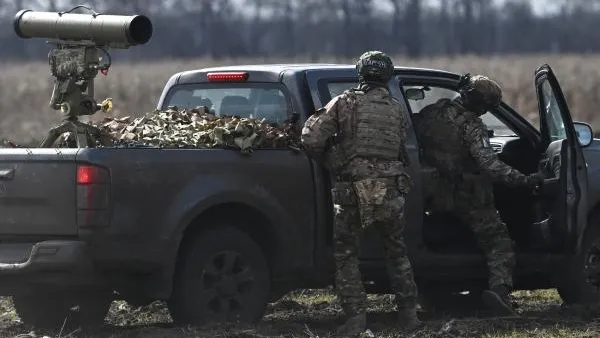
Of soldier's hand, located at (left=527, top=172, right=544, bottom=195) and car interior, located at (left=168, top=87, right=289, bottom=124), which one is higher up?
car interior, located at (left=168, top=87, right=289, bottom=124)

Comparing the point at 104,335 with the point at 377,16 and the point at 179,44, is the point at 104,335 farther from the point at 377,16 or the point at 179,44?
the point at 377,16

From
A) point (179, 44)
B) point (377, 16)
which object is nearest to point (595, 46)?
point (377, 16)

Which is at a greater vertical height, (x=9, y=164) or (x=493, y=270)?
(x=9, y=164)

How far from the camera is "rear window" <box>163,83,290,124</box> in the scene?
8680 mm

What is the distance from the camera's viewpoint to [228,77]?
901 centimetres

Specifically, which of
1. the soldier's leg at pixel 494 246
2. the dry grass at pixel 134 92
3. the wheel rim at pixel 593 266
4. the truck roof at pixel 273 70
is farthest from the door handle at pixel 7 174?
the dry grass at pixel 134 92

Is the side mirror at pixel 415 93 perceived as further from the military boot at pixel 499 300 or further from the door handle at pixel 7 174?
the door handle at pixel 7 174

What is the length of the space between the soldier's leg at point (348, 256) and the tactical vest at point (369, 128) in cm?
23

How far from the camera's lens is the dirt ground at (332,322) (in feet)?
26.1

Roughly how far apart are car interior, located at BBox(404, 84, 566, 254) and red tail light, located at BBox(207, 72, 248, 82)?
1072 millimetres

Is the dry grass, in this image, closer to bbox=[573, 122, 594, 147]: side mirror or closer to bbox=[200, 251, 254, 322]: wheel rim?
bbox=[573, 122, 594, 147]: side mirror

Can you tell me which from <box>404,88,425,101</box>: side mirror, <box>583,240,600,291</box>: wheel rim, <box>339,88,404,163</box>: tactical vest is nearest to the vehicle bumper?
<box>339,88,404,163</box>: tactical vest

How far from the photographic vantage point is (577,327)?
8.35m

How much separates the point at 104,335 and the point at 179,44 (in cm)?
6188
